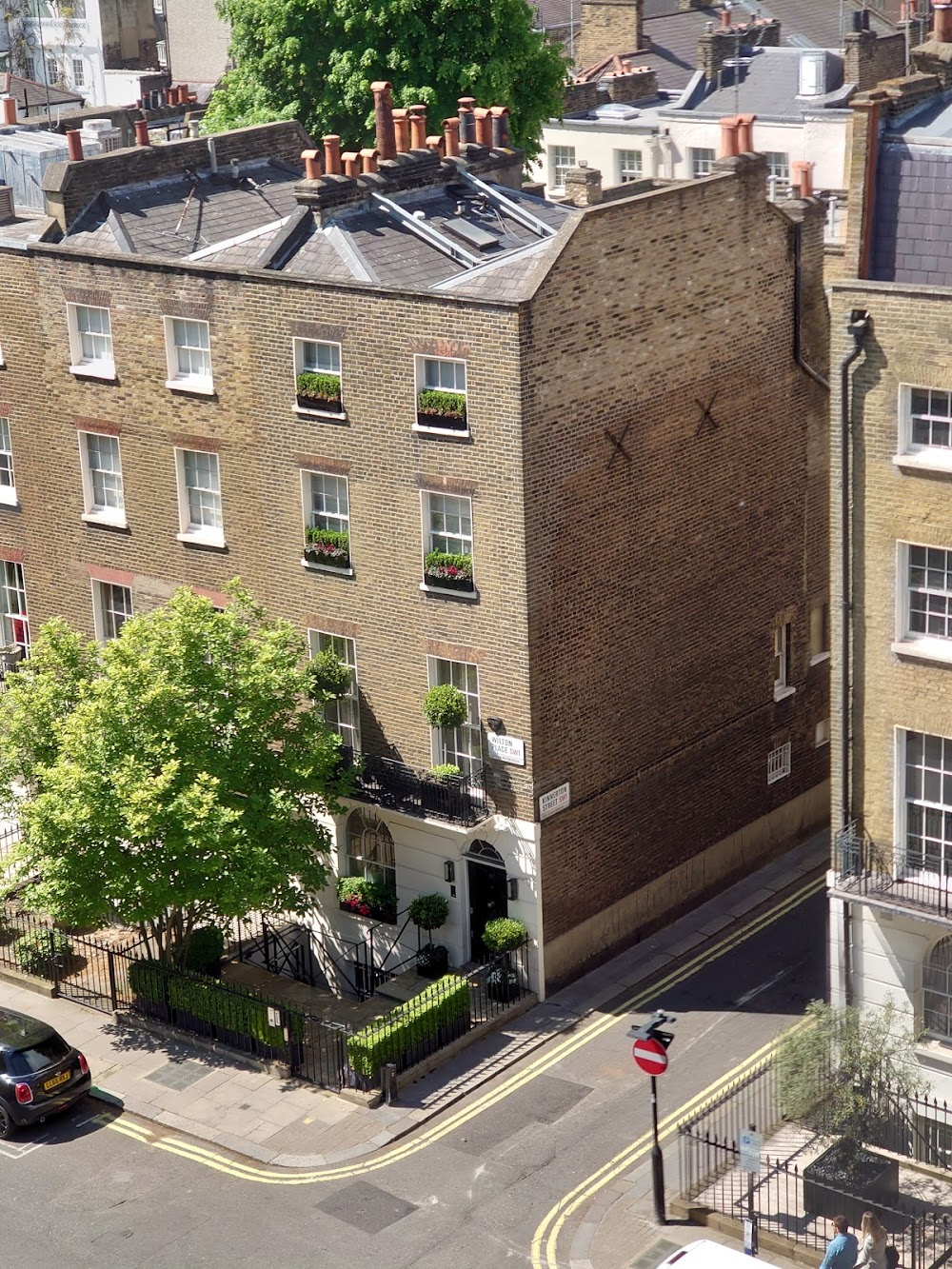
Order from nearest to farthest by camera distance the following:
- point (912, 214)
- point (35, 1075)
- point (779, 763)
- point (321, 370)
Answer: point (912, 214) → point (35, 1075) → point (321, 370) → point (779, 763)

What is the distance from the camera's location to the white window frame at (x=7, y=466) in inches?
1759

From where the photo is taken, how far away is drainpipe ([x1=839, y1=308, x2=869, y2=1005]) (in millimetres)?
30266

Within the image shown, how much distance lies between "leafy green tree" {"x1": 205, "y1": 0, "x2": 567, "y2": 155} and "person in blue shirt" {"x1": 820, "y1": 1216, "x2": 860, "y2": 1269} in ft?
117

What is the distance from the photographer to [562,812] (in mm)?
38250

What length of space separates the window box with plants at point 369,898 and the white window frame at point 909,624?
43.5 feet

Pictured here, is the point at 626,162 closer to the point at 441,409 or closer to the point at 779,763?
the point at 779,763

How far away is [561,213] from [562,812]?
538 inches

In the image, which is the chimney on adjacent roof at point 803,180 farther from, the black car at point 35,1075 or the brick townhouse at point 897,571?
the black car at point 35,1075

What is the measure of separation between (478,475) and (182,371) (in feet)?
26.8

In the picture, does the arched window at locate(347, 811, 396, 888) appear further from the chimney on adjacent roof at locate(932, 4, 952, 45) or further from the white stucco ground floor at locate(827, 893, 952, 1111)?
the chimney on adjacent roof at locate(932, 4, 952, 45)

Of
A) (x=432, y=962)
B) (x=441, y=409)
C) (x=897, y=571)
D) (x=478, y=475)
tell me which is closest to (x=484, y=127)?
(x=441, y=409)

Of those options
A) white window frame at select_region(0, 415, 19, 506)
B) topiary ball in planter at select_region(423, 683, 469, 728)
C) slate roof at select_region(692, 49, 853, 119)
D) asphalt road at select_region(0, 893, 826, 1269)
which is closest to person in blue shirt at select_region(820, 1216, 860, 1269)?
asphalt road at select_region(0, 893, 826, 1269)

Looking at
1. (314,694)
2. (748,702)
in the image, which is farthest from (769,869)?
(314,694)

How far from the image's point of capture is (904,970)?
106ft
